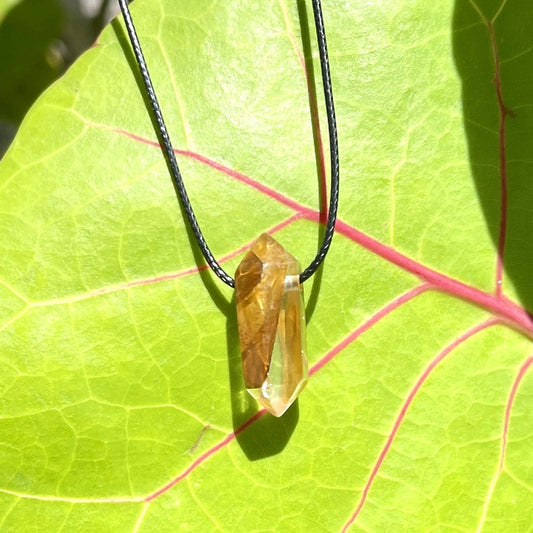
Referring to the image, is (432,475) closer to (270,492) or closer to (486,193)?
(270,492)

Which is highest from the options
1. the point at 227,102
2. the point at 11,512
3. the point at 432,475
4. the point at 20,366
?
the point at 227,102

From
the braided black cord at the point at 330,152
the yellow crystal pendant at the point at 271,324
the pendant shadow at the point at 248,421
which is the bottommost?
the pendant shadow at the point at 248,421

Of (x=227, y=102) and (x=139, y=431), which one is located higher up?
(x=227, y=102)

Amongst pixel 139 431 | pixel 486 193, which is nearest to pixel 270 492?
pixel 139 431

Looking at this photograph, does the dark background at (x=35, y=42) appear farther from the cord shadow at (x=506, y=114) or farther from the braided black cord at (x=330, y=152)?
the cord shadow at (x=506, y=114)

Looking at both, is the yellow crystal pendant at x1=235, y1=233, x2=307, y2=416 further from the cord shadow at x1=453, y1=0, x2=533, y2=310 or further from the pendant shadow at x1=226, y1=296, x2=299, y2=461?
the cord shadow at x1=453, y1=0, x2=533, y2=310

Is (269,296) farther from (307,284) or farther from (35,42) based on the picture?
(35,42)

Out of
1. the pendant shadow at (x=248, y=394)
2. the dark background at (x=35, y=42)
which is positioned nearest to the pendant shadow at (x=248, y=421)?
the pendant shadow at (x=248, y=394)
